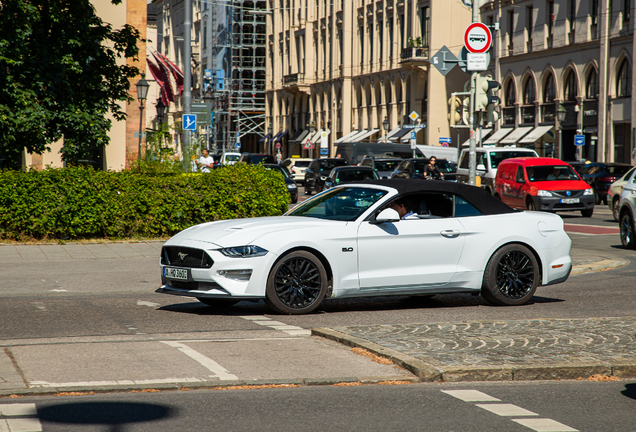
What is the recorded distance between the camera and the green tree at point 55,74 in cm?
2127

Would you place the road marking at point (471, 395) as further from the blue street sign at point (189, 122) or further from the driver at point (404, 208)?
the blue street sign at point (189, 122)

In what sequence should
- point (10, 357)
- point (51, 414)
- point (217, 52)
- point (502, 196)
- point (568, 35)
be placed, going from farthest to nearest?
point (217, 52)
point (568, 35)
point (502, 196)
point (10, 357)
point (51, 414)

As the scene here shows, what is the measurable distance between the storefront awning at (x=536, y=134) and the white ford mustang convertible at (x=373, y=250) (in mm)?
43930

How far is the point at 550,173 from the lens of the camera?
28.9m

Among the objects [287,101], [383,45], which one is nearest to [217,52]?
[287,101]

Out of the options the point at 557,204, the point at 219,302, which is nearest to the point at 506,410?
the point at 219,302

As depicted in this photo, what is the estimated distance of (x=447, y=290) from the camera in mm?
10508

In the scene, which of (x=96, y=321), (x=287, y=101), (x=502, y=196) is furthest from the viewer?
(x=287, y=101)

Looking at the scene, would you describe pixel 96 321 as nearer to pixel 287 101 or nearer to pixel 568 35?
pixel 568 35

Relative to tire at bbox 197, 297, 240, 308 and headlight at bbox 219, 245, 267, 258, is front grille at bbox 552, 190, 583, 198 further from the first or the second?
headlight at bbox 219, 245, 267, 258

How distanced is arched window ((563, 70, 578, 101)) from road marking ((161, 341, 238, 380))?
46615 mm

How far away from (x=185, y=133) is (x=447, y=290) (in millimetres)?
15276

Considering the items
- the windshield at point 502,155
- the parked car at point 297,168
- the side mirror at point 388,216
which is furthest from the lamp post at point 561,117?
the side mirror at point 388,216

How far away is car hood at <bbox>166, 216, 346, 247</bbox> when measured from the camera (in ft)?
31.4
